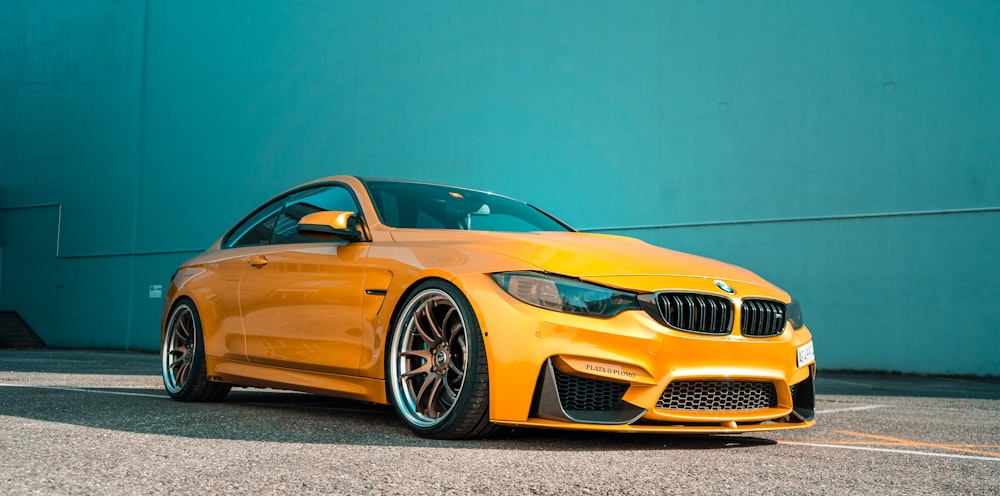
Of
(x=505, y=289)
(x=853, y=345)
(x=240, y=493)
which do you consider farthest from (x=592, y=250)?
(x=853, y=345)

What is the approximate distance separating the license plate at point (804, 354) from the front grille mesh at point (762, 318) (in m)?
0.15

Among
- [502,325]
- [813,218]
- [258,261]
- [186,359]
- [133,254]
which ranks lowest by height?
[186,359]

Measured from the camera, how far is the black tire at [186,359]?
6.07 m

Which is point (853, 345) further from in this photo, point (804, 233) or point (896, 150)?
point (896, 150)

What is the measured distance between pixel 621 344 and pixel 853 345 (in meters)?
14.6

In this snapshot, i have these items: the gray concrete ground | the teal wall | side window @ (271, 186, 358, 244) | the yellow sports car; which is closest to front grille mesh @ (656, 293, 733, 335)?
the yellow sports car

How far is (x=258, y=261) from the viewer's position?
572 cm

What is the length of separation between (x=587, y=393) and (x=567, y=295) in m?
0.42

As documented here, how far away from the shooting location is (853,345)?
56.7 feet

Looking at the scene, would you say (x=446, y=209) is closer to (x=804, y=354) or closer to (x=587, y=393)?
(x=587, y=393)

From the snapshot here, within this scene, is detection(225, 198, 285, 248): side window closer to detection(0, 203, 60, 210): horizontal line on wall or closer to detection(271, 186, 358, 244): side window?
detection(271, 186, 358, 244): side window

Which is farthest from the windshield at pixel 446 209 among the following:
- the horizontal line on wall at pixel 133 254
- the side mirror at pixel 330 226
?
the horizontal line on wall at pixel 133 254

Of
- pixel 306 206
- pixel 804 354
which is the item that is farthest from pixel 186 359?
pixel 804 354

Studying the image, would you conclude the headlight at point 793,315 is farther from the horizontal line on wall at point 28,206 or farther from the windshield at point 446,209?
the horizontal line on wall at point 28,206
